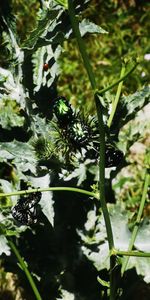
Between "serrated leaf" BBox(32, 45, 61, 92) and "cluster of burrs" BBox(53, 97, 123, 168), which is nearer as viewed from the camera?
"cluster of burrs" BBox(53, 97, 123, 168)

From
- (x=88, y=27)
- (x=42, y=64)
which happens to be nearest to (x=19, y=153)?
(x=42, y=64)

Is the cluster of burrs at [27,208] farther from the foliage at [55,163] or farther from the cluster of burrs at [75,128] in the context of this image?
the cluster of burrs at [75,128]

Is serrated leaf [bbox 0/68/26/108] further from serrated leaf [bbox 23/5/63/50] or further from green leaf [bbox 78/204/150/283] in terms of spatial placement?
green leaf [bbox 78/204/150/283]

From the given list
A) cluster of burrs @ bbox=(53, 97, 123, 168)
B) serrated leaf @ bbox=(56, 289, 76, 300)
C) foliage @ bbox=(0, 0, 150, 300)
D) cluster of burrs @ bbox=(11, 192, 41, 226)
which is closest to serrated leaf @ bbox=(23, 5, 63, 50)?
foliage @ bbox=(0, 0, 150, 300)

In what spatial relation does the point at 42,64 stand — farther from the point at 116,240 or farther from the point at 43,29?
the point at 116,240

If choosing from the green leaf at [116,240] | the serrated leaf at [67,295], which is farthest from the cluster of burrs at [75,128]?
the serrated leaf at [67,295]

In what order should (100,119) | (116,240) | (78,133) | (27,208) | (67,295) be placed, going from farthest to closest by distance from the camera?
(67,295) < (116,240) < (27,208) < (78,133) < (100,119)

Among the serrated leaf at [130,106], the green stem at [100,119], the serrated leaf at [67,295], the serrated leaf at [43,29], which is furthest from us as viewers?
the serrated leaf at [67,295]

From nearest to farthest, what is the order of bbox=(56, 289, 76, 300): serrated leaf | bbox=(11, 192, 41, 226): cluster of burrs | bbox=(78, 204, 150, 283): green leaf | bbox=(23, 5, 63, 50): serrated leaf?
bbox=(23, 5, 63, 50): serrated leaf → bbox=(11, 192, 41, 226): cluster of burrs → bbox=(78, 204, 150, 283): green leaf → bbox=(56, 289, 76, 300): serrated leaf
